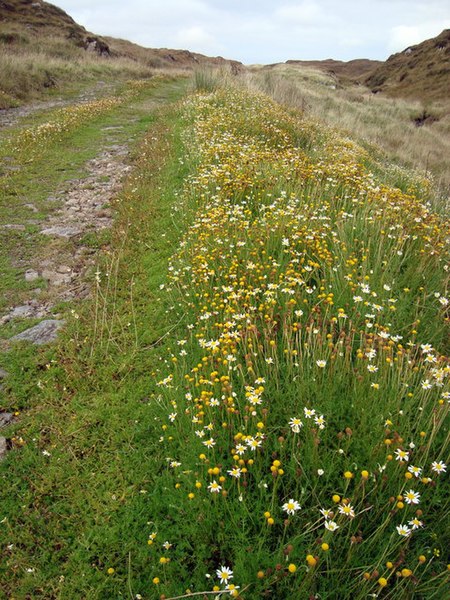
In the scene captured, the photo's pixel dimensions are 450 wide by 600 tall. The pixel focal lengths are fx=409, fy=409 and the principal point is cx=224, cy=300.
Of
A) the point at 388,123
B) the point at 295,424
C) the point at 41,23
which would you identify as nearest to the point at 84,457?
the point at 295,424

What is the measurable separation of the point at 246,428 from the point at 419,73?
5577cm

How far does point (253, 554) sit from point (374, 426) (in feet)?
3.68

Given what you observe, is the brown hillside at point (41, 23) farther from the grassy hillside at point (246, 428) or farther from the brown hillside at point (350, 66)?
the brown hillside at point (350, 66)

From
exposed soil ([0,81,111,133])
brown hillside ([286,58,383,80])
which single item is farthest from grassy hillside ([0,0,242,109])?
brown hillside ([286,58,383,80])

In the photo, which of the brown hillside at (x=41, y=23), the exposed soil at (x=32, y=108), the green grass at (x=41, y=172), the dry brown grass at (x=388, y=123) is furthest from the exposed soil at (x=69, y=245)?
the brown hillside at (x=41, y=23)

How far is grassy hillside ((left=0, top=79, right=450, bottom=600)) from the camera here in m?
2.32

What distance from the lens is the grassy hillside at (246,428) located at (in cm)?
232

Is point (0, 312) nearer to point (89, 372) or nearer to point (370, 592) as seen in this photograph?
point (89, 372)

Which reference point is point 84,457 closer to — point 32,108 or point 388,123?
point 32,108

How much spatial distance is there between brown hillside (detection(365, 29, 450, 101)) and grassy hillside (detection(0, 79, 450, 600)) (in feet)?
137

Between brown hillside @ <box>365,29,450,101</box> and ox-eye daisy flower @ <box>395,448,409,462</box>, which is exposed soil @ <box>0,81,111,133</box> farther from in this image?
brown hillside @ <box>365,29,450,101</box>

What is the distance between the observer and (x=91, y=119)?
47.3ft

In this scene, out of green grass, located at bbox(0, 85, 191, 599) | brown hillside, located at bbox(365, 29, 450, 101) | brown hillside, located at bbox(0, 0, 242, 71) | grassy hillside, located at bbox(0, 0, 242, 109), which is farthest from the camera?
brown hillside, located at bbox(365, 29, 450, 101)

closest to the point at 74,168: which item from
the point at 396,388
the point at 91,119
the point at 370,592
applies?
the point at 91,119
